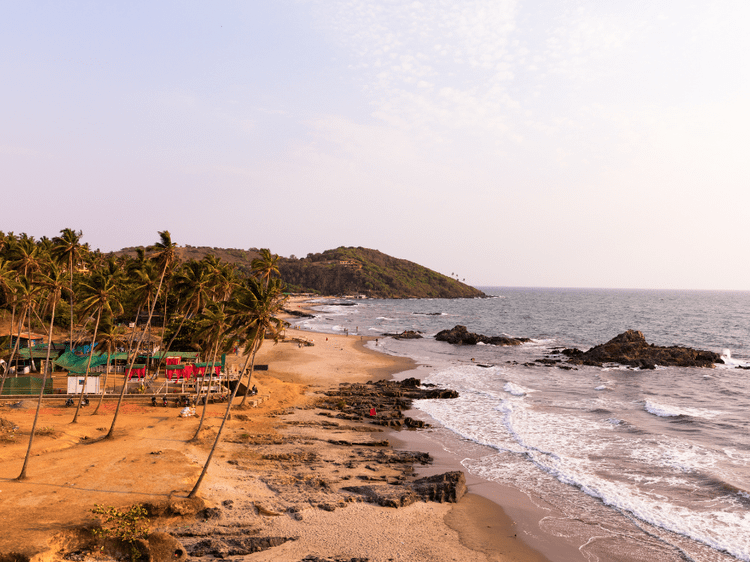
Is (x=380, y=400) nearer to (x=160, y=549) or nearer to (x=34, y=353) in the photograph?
(x=160, y=549)

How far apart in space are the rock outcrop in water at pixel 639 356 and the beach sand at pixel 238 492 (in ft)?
162

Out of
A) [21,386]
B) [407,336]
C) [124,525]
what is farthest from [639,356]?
[21,386]

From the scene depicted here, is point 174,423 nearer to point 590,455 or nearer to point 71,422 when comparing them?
point 71,422

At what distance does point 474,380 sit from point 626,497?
104ft

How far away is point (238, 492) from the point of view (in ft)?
73.3

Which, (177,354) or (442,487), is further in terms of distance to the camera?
(177,354)

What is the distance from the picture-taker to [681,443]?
106 feet

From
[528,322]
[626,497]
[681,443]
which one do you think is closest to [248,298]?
[626,497]

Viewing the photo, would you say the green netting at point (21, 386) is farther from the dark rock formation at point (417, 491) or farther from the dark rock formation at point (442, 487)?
the dark rock formation at point (442, 487)

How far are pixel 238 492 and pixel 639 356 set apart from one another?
6858 centimetres

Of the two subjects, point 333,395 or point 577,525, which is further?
point 333,395

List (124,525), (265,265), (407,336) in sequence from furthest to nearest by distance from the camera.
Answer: (407,336) < (265,265) < (124,525)

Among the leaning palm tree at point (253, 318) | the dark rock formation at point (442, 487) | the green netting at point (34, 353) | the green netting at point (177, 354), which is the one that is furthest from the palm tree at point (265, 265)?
the green netting at point (34, 353)

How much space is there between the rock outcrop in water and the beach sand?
49454 mm
